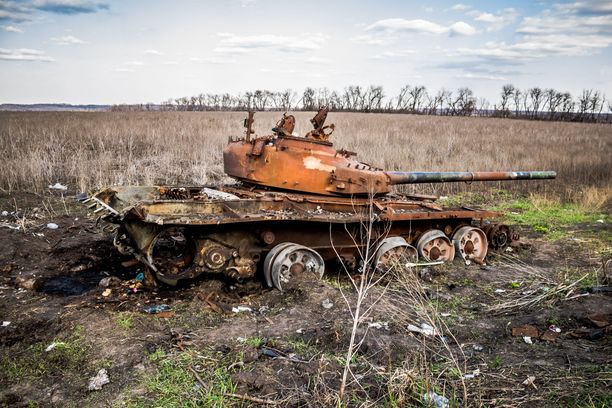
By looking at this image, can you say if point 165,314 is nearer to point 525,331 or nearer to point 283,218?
point 283,218

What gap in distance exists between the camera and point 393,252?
24.9 feet

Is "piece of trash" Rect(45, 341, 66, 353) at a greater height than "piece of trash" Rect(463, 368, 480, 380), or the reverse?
→ "piece of trash" Rect(463, 368, 480, 380)

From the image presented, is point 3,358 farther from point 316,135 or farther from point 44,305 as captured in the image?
point 316,135

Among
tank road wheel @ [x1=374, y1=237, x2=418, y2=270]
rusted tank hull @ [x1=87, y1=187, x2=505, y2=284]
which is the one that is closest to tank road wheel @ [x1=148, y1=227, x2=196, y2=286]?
rusted tank hull @ [x1=87, y1=187, x2=505, y2=284]

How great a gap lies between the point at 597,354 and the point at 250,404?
3.17 meters

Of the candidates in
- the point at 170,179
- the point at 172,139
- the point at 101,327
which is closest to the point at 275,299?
the point at 101,327

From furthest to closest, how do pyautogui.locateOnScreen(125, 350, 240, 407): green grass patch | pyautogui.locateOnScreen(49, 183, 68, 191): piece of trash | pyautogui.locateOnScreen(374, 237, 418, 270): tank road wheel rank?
pyautogui.locateOnScreen(49, 183, 68, 191): piece of trash, pyautogui.locateOnScreen(374, 237, 418, 270): tank road wheel, pyautogui.locateOnScreen(125, 350, 240, 407): green grass patch

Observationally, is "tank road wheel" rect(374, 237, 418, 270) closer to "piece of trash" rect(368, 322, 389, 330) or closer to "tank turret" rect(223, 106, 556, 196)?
"tank turret" rect(223, 106, 556, 196)

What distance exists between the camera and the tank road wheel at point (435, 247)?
8.01 meters

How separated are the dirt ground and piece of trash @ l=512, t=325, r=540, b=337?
30 millimetres

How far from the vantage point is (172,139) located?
20.2 m

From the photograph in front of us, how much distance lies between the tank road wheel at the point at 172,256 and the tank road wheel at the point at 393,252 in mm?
2731

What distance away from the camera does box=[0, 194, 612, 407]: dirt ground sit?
3.89 m

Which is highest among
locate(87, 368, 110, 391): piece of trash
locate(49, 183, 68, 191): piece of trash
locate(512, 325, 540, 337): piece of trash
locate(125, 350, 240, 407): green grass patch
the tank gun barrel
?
the tank gun barrel
